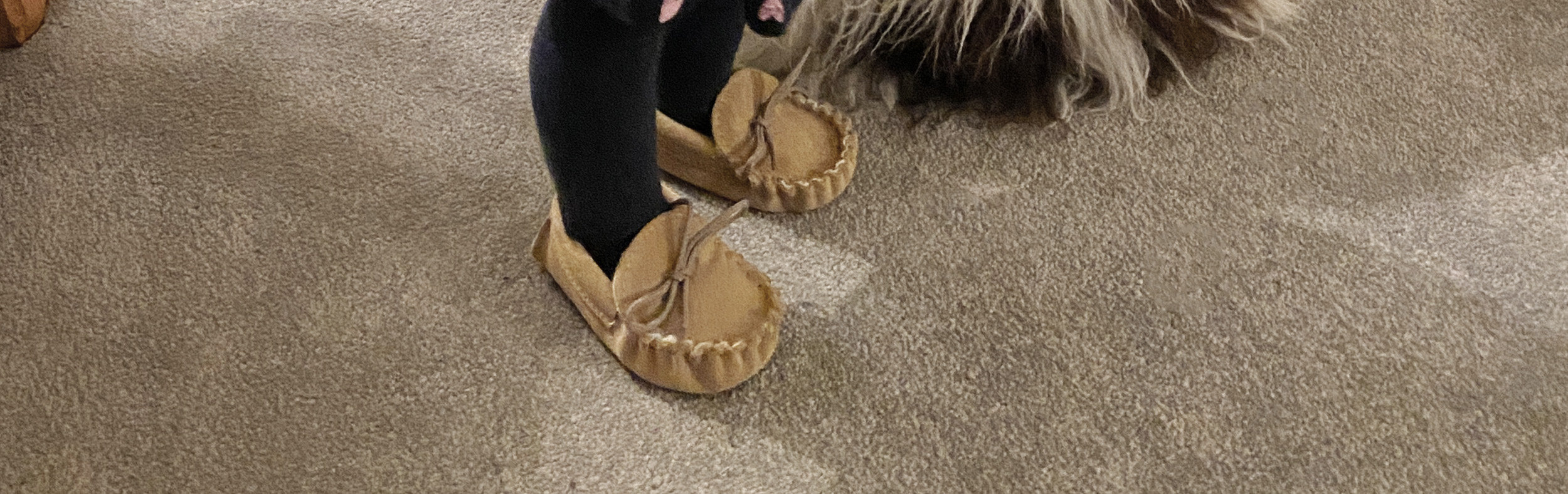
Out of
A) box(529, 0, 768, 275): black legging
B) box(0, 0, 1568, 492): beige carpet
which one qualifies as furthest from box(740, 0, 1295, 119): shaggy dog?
box(529, 0, 768, 275): black legging

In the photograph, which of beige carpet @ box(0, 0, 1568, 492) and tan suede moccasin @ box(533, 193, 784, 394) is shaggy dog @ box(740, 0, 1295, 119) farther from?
A: tan suede moccasin @ box(533, 193, 784, 394)

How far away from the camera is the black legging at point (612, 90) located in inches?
20.0

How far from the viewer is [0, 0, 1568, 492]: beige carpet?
65 cm

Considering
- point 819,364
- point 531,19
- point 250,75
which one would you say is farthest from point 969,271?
point 250,75

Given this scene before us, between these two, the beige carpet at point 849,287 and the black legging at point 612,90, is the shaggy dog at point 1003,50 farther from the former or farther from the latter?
the black legging at point 612,90

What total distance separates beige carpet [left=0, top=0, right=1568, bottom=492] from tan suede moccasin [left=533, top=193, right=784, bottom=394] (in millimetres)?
33

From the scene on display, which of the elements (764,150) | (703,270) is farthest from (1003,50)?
(703,270)

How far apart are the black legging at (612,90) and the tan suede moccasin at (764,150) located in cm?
4

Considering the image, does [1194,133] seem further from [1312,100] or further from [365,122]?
[365,122]

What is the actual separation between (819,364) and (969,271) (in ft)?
0.46

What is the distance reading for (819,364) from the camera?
2.27 feet

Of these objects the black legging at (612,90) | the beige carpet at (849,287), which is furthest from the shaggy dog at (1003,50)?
the black legging at (612,90)

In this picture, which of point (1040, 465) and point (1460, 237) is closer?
point (1040, 465)

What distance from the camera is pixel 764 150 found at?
2.48 ft
